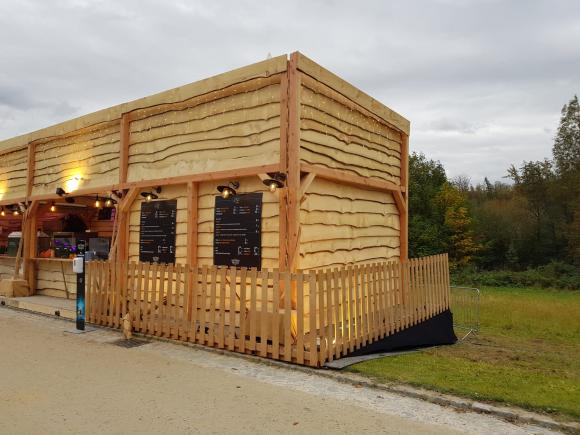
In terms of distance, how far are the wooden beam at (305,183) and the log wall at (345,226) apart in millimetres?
303

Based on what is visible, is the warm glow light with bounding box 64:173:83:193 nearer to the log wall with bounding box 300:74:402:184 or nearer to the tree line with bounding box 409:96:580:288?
the log wall with bounding box 300:74:402:184

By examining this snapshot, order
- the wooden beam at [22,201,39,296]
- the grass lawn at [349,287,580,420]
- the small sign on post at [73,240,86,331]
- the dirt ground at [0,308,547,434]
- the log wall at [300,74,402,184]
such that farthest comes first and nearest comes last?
1. the wooden beam at [22,201,39,296]
2. the small sign on post at [73,240,86,331]
3. the log wall at [300,74,402,184]
4. the grass lawn at [349,287,580,420]
5. the dirt ground at [0,308,547,434]

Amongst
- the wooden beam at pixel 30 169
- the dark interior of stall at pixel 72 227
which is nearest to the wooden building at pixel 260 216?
the dark interior of stall at pixel 72 227

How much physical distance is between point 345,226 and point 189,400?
4778mm

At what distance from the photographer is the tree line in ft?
120

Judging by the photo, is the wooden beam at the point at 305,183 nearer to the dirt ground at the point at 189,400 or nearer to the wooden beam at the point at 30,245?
the dirt ground at the point at 189,400

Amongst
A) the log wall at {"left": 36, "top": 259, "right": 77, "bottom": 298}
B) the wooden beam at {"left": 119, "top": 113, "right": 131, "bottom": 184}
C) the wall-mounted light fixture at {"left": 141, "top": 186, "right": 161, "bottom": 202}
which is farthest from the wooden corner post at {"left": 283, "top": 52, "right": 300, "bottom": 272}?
the log wall at {"left": 36, "top": 259, "right": 77, "bottom": 298}

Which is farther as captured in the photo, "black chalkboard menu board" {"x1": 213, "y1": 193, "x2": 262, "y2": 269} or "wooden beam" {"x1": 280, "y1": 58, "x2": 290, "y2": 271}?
"black chalkboard menu board" {"x1": 213, "y1": 193, "x2": 262, "y2": 269}

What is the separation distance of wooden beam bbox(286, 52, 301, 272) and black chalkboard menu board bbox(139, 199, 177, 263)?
2957mm

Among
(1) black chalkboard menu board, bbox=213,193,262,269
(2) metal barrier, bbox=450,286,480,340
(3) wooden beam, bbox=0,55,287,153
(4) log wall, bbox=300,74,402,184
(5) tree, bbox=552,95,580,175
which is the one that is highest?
(5) tree, bbox=552,95,580,175

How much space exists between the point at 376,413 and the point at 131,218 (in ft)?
23.2

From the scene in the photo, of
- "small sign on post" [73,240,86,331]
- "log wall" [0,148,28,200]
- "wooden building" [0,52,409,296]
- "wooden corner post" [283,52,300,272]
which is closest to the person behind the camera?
"wooden corner post" [283,52,300,272]

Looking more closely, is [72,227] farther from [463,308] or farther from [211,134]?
[463,308]

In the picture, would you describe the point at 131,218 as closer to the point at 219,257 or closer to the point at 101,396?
the point at 219,257
